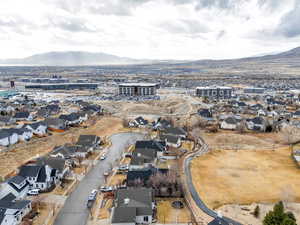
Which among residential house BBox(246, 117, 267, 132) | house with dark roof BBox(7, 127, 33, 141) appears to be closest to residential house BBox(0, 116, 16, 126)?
house with dark roof BBox(7, 127, 33, 141)

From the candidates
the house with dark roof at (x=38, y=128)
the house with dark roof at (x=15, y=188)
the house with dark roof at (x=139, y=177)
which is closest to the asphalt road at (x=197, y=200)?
the house with dark roof at (x=139, y=177)

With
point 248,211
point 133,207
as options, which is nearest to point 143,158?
point 133,207

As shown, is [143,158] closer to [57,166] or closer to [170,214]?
[170,214]

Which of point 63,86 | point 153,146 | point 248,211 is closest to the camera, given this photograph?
point 248,211

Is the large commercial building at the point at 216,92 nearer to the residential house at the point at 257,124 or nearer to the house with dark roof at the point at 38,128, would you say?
the residential house at the point at 257,124

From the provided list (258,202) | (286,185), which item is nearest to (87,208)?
(258,202)

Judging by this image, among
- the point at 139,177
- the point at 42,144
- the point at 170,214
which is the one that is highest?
the point at 139,177

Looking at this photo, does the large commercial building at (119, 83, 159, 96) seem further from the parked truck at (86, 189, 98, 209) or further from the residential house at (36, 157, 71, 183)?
the parked truck at (86, 189, 98, 209)
